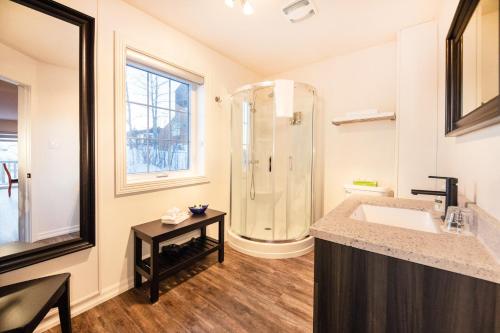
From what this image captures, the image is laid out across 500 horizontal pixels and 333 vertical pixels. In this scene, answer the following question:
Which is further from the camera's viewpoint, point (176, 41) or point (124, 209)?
point (176, 41)

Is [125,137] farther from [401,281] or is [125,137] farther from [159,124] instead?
[401,281]

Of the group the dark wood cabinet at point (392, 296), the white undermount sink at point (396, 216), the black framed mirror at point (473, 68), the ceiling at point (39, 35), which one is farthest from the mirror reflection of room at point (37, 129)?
the black framed mirror at point (473, 68)

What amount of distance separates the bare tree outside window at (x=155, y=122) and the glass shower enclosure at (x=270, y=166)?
67 cm

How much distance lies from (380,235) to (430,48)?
214 centimetres

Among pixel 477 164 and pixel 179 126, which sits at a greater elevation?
pixel 179 126

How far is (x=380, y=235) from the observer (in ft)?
2.83

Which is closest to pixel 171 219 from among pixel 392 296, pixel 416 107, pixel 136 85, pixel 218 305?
pixel 218 305

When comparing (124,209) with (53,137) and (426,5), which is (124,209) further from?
(426,5)

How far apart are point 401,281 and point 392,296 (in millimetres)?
68

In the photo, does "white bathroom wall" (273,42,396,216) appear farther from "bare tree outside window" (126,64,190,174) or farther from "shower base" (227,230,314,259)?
"bare tree outside window" (126,64,190,174)

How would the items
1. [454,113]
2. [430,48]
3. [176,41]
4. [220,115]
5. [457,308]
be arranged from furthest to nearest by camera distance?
[220,115] < [176,41] < [430,48] < [454,113] < [457,308]

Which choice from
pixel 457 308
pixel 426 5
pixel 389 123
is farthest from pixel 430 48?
pixel 457 308

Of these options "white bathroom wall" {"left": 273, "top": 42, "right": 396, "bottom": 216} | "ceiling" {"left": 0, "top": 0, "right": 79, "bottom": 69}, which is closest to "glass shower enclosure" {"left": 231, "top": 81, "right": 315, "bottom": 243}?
"white bathroom wall" {"left": 273, "top": 42, "right": 396, "bottom": 216}

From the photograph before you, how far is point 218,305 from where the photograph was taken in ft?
5.42
